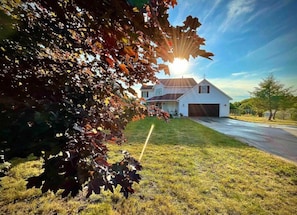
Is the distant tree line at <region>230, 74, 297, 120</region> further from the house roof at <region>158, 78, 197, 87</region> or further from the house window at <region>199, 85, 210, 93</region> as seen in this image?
the house window at <region>199, 85, 210, 93</region>

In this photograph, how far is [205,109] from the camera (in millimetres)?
24078

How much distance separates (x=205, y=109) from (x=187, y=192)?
22.0 m

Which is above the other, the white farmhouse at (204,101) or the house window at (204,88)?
the house window at (204,88)

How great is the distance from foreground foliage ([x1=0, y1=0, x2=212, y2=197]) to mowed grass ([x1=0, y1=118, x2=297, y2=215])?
1.11 meters

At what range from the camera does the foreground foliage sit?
0.89 metres

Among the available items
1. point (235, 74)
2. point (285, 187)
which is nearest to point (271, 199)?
point (285, 187)

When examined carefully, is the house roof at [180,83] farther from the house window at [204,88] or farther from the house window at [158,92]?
the house window at [204,88]

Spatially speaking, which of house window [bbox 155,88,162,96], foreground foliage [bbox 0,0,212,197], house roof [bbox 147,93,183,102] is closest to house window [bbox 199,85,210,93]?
A: house roof [bbox 147,93,183,102]

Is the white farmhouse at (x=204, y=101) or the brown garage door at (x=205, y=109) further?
the brown garage door at (x=205, y=109)

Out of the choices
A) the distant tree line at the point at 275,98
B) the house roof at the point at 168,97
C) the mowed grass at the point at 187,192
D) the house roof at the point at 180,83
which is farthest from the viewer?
the distant tree line at the point at 275,98

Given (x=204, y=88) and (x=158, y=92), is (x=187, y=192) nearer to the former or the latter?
(x=204, y=88)

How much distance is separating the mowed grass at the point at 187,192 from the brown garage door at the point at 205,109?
18939 mm

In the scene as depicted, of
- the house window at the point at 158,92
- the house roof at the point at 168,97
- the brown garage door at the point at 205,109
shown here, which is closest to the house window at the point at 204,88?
the brown garage door at the point at 205,109

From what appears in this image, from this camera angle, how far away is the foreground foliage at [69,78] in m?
0.89
